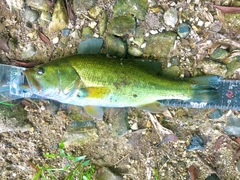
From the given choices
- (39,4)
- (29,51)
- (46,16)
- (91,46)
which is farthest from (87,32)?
(29,51)

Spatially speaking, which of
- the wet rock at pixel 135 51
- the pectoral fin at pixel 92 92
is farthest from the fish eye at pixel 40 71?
the wet rock at pixel 135 51

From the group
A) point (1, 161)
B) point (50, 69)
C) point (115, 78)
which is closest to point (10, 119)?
point (1, 161)

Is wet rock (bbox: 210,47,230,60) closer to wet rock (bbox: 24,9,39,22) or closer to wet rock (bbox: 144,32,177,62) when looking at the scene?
wet rock (bbox: 144,32,177,62)

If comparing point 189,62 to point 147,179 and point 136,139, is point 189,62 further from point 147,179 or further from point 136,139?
point 147,179

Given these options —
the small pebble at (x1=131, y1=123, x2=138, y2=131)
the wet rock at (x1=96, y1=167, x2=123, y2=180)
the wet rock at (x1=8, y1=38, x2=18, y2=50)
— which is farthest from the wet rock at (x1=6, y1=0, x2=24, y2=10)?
the wet rock at (x1=96, y1=167, x2=123, y2=180)

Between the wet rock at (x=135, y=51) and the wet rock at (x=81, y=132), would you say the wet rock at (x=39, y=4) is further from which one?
the wet rock at (x=81, y=132)
